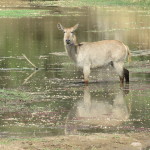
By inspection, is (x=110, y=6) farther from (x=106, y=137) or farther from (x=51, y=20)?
(x=106, y=137)

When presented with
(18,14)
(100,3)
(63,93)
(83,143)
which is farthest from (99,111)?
(100,3)

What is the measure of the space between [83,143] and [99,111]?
2769mm

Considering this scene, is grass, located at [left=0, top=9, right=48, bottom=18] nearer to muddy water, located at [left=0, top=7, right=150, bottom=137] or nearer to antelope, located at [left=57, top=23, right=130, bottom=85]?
muddy water, located at [left=0, top=7, right=150, bottom=137]

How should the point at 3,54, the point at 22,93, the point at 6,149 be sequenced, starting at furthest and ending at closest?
1. the point at 3,54
2. the point at 22,93
3. the point at 6,149

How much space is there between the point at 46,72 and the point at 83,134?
7.77m

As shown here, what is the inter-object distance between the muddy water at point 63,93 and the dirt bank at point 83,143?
1.70 ft

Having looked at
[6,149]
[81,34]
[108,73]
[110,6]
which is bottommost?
[6,149]

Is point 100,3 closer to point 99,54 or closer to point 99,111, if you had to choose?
point 99,54

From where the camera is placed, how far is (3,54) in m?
21.5

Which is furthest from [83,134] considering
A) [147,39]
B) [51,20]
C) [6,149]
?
[51,20]

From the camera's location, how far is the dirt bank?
8531 mm

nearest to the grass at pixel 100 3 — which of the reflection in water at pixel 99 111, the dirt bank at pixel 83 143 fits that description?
the reflection in water at pixel 99 111

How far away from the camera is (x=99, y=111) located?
11.5 meters

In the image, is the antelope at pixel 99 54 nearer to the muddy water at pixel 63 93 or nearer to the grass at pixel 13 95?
the muddy water at pixel 63 93
